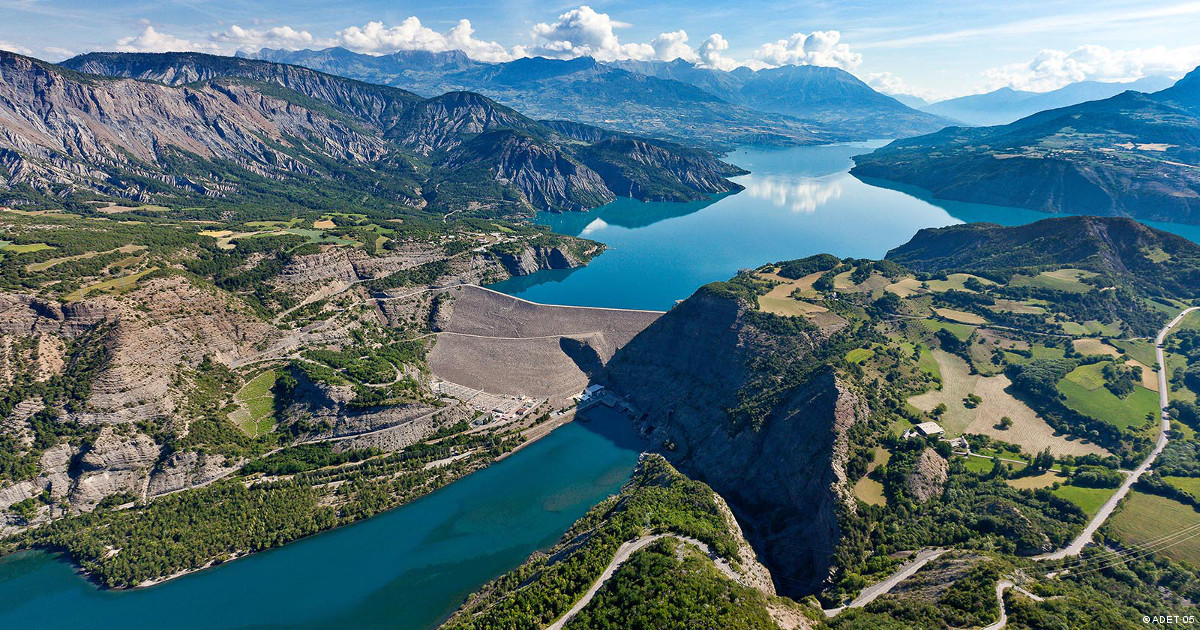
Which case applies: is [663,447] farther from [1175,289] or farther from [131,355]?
[1175,289]

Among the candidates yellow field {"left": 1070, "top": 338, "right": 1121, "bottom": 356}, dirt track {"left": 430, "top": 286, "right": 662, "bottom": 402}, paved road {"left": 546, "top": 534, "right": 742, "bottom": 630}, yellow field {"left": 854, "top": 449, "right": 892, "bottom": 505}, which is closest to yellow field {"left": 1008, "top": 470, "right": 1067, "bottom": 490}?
yellow field {"left": 854, "top": 449, "right": 892, "bottom": 505}

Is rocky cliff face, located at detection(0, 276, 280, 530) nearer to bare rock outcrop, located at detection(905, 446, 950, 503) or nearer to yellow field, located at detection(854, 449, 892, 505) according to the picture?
yellow field, located at detection(854, 449, 892, 505)

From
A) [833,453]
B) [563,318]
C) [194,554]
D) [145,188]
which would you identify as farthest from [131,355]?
[145,188]

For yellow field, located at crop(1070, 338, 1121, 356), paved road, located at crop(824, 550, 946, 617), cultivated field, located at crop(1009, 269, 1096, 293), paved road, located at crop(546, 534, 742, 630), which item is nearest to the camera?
paved road, located at crop(546, 534, 742, 630)

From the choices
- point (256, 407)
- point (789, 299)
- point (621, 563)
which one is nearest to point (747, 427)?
point (621, 563)

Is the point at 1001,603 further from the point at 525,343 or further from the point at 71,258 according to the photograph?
the point at 71,258

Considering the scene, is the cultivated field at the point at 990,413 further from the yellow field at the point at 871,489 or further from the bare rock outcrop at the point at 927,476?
the yellow field at the point at 871,489
